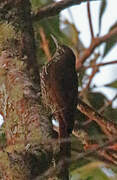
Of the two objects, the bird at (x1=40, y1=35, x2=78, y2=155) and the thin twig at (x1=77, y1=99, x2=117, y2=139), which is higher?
the bird at (x1=40, y1=35, x2=78, y2=155)

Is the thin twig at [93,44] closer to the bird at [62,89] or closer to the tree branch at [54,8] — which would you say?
the bird at [62,89]

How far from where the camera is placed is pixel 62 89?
8.54 feet

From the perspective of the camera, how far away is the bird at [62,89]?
2335 millimetres

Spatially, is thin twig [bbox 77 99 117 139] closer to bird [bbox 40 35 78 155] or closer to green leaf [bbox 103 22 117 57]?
bird [bbox 40 35 78 155]

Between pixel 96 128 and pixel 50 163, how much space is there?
4.06 ft

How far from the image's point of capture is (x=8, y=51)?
2008 millimetres

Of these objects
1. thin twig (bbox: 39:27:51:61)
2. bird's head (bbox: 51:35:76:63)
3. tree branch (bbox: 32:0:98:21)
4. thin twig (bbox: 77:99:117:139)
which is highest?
tree branch (bbox: 32:0:98:21)

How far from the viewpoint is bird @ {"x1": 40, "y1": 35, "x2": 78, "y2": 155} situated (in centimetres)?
233

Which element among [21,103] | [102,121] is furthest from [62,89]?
[21,103]

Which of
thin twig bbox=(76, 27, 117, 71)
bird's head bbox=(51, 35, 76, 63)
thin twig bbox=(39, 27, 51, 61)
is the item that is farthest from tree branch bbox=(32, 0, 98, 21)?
thin twig bbox=(39, 27, 51, 61)

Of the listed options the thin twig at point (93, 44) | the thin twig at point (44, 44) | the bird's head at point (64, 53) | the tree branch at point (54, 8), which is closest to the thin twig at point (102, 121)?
the tree branch at point (54, 8)

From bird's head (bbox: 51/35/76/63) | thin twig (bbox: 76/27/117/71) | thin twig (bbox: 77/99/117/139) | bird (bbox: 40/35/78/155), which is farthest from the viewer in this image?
thin twig (bbox: 76/27/117/71)

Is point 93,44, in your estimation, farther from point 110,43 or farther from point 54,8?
point 54,8

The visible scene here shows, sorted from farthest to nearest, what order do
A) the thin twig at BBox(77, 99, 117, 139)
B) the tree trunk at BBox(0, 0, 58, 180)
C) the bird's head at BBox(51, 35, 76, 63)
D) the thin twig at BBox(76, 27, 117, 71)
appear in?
the thin twig at BBox(76, 27, 117, 71)
the bird's head at BBox(51, 35, 76, 63)
the thin twig at BBox(77, 99, 117, 139)
the tree trunk at BBox(0, 0, 58, 180)
